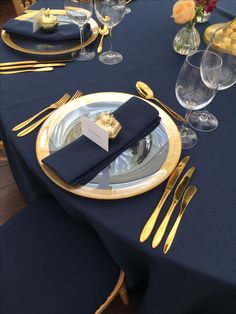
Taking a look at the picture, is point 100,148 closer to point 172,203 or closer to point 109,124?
point 109,124

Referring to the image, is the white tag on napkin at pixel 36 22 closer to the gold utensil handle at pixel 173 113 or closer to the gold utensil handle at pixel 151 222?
the gold utensil handle at pixel 173 113

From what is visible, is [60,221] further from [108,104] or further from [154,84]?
[154,84]

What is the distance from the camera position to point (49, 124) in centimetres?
65

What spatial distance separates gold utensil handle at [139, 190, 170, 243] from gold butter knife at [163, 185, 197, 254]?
3cm

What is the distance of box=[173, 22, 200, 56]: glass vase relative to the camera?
34.3 inches

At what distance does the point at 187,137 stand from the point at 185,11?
0.36 m

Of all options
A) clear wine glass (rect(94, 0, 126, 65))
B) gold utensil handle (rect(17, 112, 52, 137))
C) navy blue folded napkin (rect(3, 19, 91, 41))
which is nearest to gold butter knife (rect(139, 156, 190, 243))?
gold utensil handle (rect(17, 112, 52, 137))

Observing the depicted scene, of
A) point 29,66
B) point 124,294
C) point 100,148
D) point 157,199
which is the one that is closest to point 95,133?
point 100,148

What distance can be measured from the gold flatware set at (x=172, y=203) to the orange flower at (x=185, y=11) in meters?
0.41

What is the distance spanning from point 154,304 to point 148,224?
25 cm

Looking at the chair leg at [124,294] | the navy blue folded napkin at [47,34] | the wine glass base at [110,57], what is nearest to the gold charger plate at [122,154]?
the wine glass base at [110,57]

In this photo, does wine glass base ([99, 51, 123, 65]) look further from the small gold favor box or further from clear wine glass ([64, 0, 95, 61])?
the small gold favor box

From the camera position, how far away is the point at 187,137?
67cm

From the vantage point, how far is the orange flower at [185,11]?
30.0 inches
